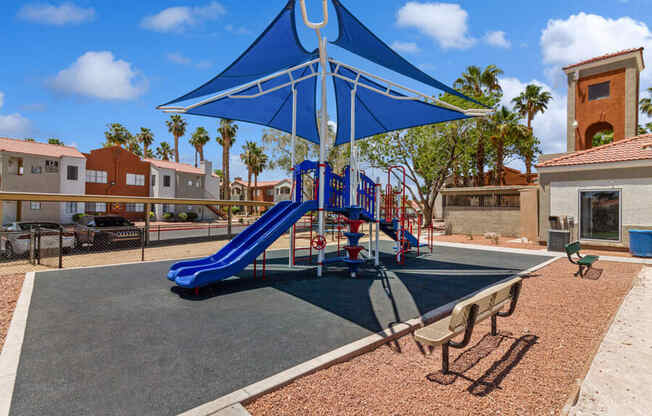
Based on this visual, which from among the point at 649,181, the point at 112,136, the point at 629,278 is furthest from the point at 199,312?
the point at 112,136

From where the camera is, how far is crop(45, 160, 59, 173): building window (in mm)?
29248

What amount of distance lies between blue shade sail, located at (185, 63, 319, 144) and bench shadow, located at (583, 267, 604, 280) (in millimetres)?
9827

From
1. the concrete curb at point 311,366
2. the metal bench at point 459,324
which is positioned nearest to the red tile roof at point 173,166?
the concrete curb at point 311,366

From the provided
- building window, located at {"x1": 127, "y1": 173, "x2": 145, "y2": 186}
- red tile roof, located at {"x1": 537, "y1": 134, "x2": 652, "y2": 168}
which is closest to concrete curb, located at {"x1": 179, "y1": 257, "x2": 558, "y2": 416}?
red tile roof, located at {"x1": 537, "y1": 134, "x2": 652, "y2": 168}

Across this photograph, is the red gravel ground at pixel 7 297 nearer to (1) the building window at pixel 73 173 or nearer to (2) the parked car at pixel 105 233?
(2) the parked car at pixel 105 233

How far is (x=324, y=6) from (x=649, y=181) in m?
14.4

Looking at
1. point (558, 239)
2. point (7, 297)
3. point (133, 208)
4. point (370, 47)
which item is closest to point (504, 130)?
point (558, 239)

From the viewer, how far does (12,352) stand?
3.95 metres

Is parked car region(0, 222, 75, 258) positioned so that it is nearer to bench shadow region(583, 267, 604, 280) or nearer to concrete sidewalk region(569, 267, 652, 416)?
concrete sidewalk region(569, 267, 652, 416)

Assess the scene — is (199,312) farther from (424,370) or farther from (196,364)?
(424,370)

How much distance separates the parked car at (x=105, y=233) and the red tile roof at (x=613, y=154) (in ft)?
65.5

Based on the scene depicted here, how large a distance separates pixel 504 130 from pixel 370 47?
28.4 meters

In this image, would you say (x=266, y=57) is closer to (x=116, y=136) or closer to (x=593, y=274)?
(x=593, y=274)

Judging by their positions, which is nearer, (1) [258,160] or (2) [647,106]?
(2) [647,106]
